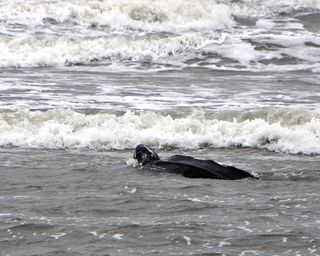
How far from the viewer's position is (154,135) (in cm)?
1256

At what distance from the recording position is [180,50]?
24.8 meters

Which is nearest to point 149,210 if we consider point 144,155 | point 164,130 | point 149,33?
point 144,155

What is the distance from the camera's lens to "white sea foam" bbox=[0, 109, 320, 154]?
1212 centimetres

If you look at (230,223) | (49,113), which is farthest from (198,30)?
(230,223)

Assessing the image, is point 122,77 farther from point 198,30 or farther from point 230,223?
point 230,223

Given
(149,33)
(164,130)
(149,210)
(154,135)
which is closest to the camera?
(149,210)

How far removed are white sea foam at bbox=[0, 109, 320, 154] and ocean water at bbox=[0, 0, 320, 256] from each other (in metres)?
0.03

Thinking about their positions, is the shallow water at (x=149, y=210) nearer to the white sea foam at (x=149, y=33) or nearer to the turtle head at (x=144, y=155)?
the turtle head at (x=144, y=155)

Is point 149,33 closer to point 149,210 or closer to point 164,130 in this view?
point 164,130

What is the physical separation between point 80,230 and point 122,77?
12.8 metres

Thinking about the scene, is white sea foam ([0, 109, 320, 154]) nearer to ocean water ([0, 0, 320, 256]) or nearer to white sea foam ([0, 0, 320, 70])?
ocean water ([0, 0, 320, 256])

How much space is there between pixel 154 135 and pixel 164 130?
33cm

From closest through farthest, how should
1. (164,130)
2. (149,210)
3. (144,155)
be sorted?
(149,210), (144,155), (164,130)

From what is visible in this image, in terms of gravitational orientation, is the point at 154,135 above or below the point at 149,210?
below
